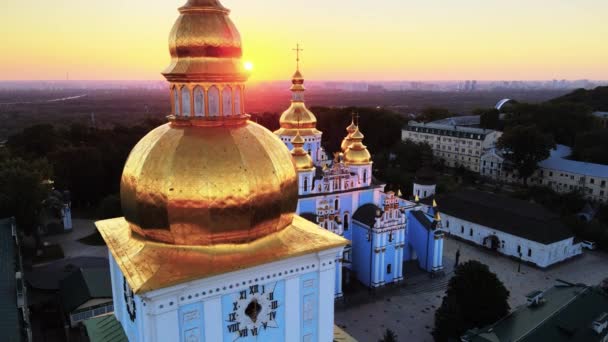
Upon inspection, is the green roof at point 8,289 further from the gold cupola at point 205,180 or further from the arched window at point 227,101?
the arched window at point 227,101

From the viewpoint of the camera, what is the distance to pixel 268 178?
7.12 metres

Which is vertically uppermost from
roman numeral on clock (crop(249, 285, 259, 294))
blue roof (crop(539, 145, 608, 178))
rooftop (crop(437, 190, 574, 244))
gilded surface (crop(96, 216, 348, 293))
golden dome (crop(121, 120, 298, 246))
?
golden dome (crop(121, 120, 298, 246))

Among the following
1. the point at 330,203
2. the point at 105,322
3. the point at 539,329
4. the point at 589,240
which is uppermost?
the point at 105,322

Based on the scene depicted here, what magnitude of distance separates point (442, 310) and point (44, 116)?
99.7 m

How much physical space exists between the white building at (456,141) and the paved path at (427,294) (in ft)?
81.6

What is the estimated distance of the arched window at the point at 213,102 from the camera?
722 centimetres

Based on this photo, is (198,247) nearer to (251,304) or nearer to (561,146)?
(251,304)

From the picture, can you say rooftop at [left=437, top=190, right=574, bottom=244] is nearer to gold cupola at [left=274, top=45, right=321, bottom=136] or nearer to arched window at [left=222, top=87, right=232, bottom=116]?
gold cupola at [left=274, top=45, right=321, bottom=136]

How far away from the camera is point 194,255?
686 cm

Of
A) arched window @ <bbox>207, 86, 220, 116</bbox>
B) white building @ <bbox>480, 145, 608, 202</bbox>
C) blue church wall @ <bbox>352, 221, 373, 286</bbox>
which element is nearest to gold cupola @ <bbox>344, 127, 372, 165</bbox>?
blue church wall @ <bbox>352, 221, 373, 286</bbox>

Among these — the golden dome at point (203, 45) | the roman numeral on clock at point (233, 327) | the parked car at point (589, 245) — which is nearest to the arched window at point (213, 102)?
the golden dome at point (203, 45)

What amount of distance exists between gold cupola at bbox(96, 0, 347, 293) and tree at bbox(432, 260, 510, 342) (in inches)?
533

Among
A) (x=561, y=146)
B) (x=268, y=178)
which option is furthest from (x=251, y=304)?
(x=561, y=146)

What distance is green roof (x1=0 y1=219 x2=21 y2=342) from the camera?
16125 millimetres
